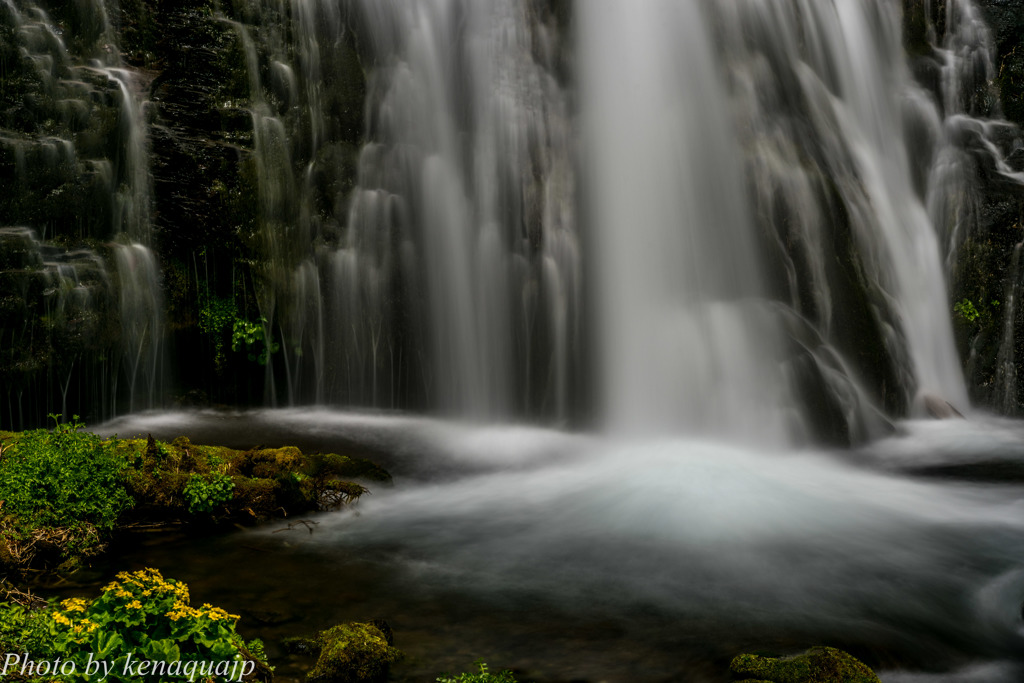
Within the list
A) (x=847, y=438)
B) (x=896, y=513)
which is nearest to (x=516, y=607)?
(x=896, y=513)

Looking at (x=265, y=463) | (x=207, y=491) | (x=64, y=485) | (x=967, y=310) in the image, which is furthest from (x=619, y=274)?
(x=64, y=485)

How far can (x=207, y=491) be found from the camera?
7434 millimetres

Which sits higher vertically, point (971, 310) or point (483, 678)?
point (971, 310)

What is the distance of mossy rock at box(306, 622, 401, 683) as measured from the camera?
15.9 feet

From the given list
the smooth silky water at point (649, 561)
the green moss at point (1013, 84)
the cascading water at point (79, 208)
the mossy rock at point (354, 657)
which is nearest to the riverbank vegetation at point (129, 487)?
the smooth silky water at point (649, 561)

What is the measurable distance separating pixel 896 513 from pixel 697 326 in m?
4.09

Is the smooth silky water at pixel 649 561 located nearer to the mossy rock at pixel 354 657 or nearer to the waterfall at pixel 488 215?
the mossy rock at pixel 354 657

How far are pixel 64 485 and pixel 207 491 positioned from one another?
46.6 inches

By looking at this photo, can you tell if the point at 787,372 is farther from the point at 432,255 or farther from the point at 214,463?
the point at 214,463

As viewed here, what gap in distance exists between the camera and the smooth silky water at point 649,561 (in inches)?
215

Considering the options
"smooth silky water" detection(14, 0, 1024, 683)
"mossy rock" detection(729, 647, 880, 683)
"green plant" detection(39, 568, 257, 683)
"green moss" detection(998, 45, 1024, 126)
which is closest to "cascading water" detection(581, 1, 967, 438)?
"smooth silky water" detection(14, 0, 1024, 683)

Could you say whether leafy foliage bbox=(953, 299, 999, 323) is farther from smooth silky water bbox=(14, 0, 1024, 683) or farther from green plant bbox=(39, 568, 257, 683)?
green plant bbox=(39, 568, 257, 683)

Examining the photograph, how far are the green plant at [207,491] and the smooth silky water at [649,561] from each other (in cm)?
34

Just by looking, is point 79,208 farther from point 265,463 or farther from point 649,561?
point 649,561
